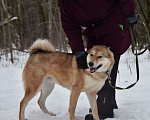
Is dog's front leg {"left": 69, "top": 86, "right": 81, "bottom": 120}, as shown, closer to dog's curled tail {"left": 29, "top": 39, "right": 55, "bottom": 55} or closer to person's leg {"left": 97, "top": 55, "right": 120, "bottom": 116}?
person's leg {"left": 97, "top": 55, "right": 120, "bottom": 116}

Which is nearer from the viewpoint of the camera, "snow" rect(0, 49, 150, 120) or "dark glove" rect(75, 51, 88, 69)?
"dark glove" rect(75, 51, 88, 69)

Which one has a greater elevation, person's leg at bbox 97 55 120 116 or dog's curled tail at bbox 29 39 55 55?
dog's curled tail at bbox 29 39 55 55

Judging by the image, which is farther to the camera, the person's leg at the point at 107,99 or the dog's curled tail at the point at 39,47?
the dog's curled tail at the point at 39,47

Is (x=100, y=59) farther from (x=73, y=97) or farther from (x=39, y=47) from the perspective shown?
(x=39, y=47)

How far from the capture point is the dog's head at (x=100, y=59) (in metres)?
2.06

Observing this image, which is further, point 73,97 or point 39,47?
point 39,47

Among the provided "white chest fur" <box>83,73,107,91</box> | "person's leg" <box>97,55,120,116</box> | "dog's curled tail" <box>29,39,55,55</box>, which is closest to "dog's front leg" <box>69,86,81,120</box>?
"white chest fur" <box>83,73,107,91</box>

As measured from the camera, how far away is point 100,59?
6.86 ft

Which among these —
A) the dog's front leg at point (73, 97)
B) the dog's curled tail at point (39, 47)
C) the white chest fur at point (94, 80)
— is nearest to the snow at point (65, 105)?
the dog's front leg at point (73, 97)

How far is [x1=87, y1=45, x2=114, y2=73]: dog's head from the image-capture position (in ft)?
6.75

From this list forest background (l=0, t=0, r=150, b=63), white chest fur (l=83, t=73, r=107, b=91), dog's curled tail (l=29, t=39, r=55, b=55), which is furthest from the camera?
forest background (l=0, t=0, r=150, b=63)

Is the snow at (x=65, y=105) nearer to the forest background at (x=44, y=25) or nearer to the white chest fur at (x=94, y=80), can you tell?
the white chest fur at (x=94, y=80)

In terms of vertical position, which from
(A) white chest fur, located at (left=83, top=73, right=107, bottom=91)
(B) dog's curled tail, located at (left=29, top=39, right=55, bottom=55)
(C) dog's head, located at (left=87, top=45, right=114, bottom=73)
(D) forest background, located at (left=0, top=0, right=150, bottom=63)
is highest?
(D) forest background, located at (left=0, top=0, right=150, bottom=63)

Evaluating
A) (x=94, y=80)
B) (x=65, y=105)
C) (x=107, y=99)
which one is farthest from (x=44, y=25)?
(x=94, y=80)
